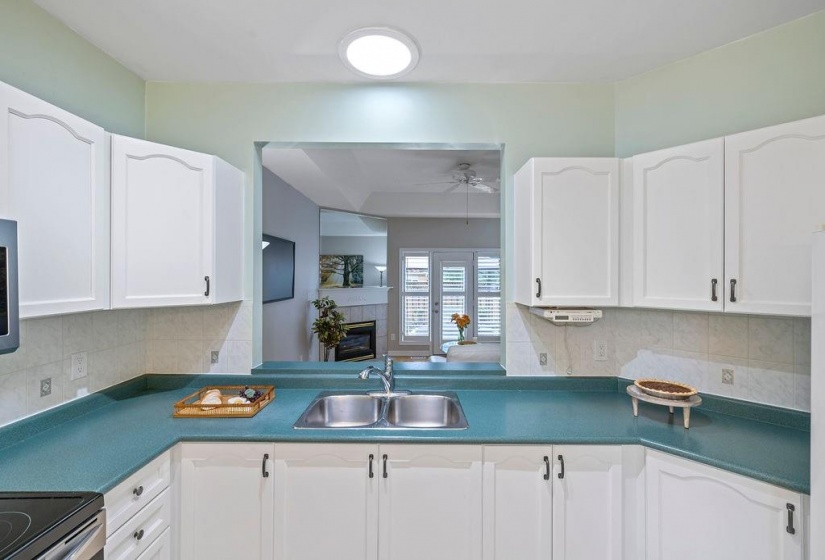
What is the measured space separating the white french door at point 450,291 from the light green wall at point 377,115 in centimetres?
455

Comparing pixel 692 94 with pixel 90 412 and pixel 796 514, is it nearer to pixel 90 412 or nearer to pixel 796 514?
pixel 796 514

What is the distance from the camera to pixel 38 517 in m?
0.98

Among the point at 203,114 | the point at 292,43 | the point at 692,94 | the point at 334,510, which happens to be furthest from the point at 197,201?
the point at 692,94

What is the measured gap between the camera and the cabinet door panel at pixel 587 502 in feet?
4.93

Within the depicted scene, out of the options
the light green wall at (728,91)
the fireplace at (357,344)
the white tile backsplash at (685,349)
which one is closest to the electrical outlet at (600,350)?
the white tile backsplash at (685,349)

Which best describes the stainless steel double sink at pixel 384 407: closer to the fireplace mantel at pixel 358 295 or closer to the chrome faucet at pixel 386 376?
the chrome faucet at pixel 386 376

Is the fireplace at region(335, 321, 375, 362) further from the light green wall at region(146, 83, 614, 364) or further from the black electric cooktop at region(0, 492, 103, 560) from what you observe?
the black electric cooktop at region(0, 492, 103, 560)

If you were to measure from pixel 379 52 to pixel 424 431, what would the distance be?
171 cm

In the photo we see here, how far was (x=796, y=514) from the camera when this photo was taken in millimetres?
1184

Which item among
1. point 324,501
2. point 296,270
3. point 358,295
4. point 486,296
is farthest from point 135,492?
point 486,296

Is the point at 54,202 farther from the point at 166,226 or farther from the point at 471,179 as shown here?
the point at 471,179

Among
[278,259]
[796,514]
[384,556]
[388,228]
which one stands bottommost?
[384,556]

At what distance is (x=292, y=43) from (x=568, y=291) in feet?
5.68

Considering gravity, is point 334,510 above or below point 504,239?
below
